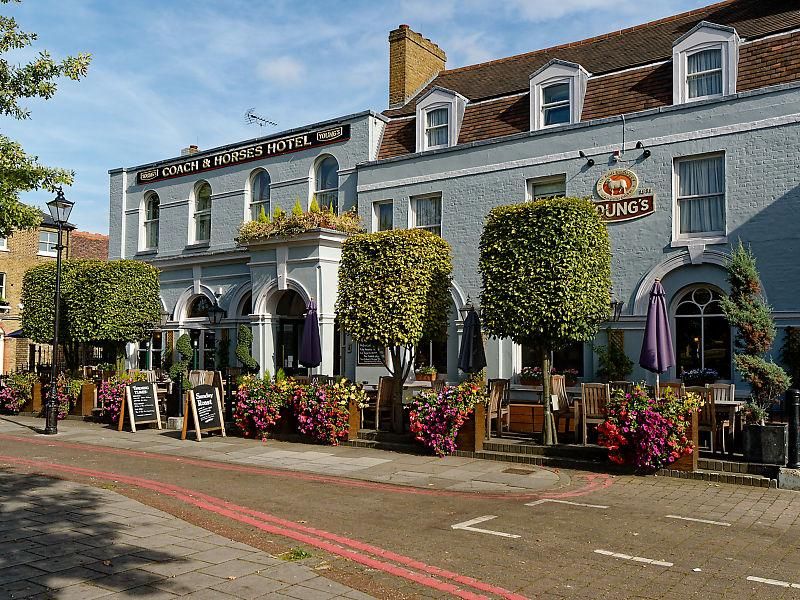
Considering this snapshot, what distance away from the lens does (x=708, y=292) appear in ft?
51.2

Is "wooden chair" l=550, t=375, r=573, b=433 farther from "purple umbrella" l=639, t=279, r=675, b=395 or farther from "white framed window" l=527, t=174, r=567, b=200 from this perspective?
"white framed window" l=527, t=174, r=567, b=200

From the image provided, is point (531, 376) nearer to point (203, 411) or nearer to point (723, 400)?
point (723, 400)

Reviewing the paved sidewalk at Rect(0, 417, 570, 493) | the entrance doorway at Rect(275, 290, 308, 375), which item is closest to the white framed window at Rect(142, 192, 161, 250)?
the entrance doorway at Rect(275, 290, 308, 375)

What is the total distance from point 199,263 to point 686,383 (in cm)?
1533

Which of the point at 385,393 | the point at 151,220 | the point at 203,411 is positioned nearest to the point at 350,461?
the point at 385,393

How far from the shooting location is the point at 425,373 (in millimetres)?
18906

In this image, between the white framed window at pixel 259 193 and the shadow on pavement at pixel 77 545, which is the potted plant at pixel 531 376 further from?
the shadow on pavement at pixel 77 545

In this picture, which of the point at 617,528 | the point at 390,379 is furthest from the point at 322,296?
the point at 617,528

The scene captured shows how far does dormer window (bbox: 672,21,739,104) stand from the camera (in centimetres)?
1566

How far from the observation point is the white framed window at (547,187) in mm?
17667

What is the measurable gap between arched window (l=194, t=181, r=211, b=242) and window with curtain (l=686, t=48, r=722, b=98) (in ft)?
50.6

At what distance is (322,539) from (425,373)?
11358 mm

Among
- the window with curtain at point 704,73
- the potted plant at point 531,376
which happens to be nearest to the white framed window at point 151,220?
the potted plant at point 531,376

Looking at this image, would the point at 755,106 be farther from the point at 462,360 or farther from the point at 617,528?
the point at 617,528
